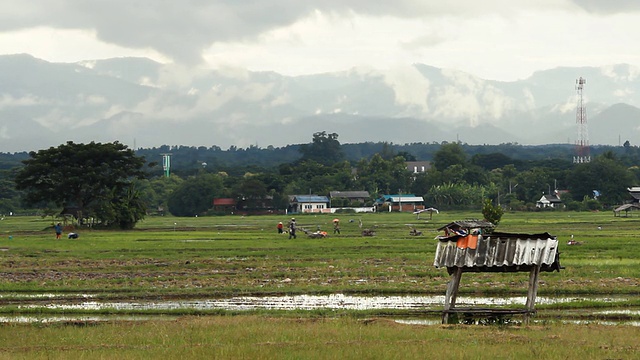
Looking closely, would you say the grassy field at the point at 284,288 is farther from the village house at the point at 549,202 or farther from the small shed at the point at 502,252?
the village house at the point at 549,202

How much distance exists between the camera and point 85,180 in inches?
3529

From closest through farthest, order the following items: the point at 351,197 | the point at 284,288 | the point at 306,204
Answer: the point at 284,288, the point at 306,204, the point at 351,197

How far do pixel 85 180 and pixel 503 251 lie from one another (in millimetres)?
68527

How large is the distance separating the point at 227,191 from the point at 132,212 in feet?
247

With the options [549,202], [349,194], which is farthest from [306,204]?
[549,202]

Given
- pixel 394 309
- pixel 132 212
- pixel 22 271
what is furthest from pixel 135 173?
pixel 394 309

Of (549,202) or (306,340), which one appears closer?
(306,340)

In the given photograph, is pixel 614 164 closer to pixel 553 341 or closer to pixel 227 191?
pixel 227 191

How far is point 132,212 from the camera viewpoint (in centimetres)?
8962

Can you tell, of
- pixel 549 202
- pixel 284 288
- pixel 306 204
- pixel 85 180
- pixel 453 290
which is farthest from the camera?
pixel 306 204

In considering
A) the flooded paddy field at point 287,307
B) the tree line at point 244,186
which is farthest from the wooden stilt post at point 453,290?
the tree line at point 244,186

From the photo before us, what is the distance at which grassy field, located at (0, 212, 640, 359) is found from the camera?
69.2 feet

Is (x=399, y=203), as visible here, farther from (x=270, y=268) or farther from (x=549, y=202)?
(x=270, y=268)

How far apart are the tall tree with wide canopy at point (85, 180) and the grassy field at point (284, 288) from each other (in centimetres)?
1977
